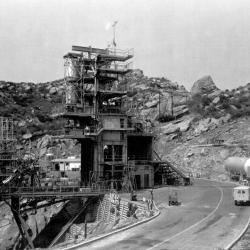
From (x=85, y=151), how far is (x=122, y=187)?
11.7m

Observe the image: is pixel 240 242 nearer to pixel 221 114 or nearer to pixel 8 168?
pixel 8 168

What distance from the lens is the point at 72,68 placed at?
6669 centimetres

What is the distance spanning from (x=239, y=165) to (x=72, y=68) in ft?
95.1

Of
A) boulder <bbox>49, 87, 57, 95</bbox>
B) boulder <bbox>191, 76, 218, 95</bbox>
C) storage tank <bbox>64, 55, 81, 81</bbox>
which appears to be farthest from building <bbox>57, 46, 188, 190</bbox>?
boulder <bbox>49, 87, 57, 95</bbox>

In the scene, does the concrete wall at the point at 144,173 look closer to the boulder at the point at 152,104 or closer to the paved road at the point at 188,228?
the paved road at the point at 188,228

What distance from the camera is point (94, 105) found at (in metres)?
65.3

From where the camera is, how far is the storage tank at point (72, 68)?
66.4 meters

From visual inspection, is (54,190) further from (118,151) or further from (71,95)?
(71,95)

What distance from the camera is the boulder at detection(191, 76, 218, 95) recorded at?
13800cm

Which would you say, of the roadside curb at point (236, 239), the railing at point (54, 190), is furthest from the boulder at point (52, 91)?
the roadside curb at point (236, 239)

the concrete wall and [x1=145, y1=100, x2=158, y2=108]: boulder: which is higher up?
[x1=145, y1=100, x2=158, y2=108]: boulder

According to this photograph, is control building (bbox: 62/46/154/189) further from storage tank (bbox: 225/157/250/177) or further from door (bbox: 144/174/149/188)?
storage tank (bbox: 225/157/250/177)

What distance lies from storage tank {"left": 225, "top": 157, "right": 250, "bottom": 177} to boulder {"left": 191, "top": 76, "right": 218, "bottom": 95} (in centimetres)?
6620

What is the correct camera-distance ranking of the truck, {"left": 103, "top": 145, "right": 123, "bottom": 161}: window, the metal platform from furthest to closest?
{"left": 103, "top": 145, "right": 123, "bottom": 161}: window, the metal platform, the truck
